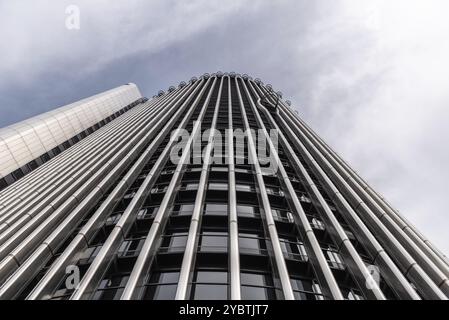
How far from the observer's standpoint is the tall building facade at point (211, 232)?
11117 millimetres

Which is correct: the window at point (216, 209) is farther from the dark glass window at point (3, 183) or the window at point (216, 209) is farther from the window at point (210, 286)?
the dark glass window at point (3, 183)

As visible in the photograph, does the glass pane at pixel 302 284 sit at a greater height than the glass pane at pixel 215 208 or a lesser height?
lesser

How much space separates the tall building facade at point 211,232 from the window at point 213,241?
51 millimetres

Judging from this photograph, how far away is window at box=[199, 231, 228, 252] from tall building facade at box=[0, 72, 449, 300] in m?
0.05

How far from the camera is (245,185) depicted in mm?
19062

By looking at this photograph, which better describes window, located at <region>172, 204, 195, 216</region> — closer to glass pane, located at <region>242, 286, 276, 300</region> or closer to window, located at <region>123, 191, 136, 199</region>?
window, located at <region>123, 191, 136, 199</region>

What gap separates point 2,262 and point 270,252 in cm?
1108

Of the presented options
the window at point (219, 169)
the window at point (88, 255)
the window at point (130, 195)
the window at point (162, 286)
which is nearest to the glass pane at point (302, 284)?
the window at point (162, 286)

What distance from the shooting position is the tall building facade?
11.1m

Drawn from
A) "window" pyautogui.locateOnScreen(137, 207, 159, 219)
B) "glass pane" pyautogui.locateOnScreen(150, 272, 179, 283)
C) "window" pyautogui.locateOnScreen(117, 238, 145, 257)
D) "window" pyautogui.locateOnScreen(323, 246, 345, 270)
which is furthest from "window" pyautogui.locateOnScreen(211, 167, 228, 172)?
"glass pane" pyautogui.locateOnScreen(150, 272, 179, 283)

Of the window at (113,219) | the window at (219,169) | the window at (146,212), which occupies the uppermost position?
the window at (219,169)

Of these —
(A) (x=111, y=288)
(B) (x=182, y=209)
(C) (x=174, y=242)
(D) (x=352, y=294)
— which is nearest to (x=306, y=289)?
(D) (x=352, y=294)

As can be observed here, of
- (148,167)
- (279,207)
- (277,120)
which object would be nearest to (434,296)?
(279,207)

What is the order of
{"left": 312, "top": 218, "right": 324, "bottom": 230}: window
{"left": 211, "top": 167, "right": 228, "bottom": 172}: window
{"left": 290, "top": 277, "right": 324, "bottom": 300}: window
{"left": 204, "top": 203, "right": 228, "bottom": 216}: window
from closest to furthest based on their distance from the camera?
{"left": 290, "top": 277, "right": 324, "bottom": 300}: window, {"left": 312, "top": 218, "right": 324, "bottom": 230}: window, {"left": 204, "top": 203, "right": 228, "bottom": 216}: window, {"left": 211, "top": 167, "right": 228, "bottom": 172}: window
